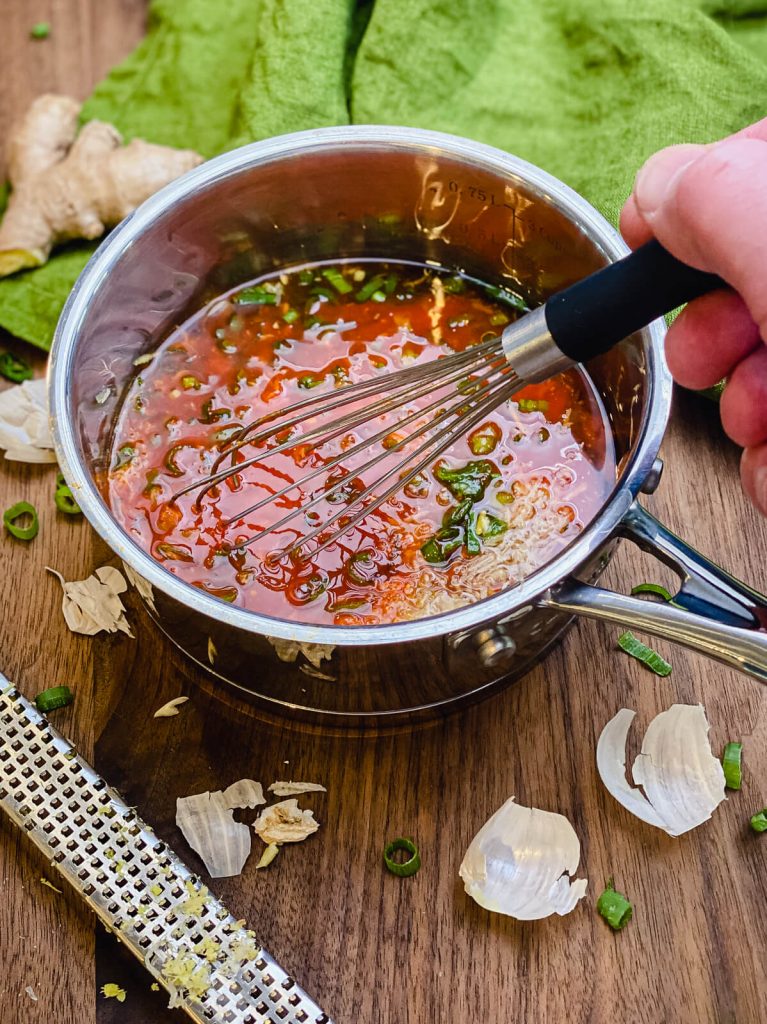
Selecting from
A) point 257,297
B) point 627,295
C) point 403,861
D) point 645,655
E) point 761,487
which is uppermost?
point 627,295

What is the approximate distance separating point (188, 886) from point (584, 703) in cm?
48

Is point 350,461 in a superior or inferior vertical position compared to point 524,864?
superior

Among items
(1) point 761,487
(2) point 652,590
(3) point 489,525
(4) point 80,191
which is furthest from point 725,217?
(4) point 80,191

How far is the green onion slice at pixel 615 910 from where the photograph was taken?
110cm

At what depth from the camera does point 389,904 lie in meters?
1.12

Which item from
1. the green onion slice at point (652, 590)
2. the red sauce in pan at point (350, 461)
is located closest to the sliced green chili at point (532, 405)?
the red sauce in pan at point (350, 461)

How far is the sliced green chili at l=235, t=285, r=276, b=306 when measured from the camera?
4.50 feet

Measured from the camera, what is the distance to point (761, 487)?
2.94 feet

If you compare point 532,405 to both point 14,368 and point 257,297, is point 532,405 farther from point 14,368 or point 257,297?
point 14,368

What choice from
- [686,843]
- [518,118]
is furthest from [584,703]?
[518,118]

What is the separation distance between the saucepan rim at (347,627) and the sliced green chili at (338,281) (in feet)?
0.57

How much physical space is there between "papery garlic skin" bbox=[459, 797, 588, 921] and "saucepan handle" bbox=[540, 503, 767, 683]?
0.29 m

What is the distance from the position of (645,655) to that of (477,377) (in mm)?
395

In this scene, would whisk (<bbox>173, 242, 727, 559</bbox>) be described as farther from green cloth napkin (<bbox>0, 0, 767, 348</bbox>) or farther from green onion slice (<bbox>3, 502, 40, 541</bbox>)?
A: green cloth napkin (<bbox>0, 0, 767, 348</bbox>)
